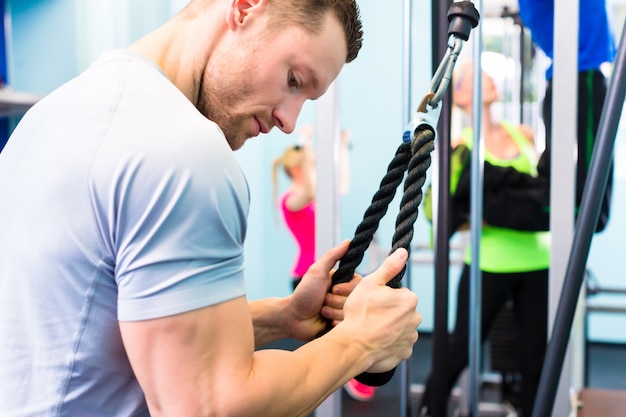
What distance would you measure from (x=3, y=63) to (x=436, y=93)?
2691 mm

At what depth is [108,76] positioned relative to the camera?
758 mm

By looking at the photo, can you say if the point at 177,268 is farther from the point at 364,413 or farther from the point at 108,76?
the point at 364,413

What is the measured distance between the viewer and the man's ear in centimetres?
85

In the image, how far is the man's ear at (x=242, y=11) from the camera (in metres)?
0.85

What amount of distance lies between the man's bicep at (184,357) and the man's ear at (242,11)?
0.42m

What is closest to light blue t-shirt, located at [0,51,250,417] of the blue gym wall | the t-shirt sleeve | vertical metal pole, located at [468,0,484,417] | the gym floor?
the t-shirt sleeve

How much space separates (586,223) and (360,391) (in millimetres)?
2563

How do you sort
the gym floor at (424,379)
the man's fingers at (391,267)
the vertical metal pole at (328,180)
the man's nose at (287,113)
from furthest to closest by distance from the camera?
the gym floor at (424,379) < the vertical metal pole at (328,180) < the man's nose at (287,113) < the man's fingers at (391,267)

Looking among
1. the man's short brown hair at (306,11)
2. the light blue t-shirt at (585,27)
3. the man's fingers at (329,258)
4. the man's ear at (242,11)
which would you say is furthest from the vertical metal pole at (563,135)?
the man's ear at (242,11)

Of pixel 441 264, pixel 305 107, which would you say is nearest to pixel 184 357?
pixel 441 264

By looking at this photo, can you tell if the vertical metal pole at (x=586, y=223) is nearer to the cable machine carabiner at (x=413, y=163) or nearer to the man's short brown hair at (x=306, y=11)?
the cable machine carabiner at (x=413, y=163)

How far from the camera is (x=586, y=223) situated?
0.92 m

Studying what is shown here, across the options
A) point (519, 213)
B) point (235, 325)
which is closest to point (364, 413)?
point (519, 213)

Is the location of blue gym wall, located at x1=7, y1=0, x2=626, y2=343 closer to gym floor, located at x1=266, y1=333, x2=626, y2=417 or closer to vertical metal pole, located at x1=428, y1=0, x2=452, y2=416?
gym floor, located at x1=266, y1=333, x2=626, y2=417
